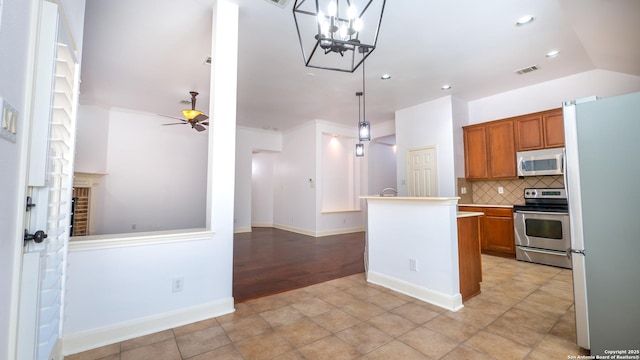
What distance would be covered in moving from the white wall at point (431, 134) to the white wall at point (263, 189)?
13.6 ft

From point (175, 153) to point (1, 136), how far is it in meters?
6.40

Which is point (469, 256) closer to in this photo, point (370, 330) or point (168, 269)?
point (370, 330)

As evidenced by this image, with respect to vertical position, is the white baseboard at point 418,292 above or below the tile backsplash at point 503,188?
below

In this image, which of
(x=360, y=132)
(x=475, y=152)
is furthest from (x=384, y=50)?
(x=475, y=152)

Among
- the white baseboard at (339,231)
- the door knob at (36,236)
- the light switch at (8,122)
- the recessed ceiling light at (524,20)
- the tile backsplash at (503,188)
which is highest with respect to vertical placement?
the recessed ceiling light at (524,20)

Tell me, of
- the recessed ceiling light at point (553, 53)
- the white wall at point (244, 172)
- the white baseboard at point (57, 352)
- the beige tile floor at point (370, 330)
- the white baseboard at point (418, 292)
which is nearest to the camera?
the white baseboard at point (57, 352)

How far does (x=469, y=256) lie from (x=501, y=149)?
9.75 ft

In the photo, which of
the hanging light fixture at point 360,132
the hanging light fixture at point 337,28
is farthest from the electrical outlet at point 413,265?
the hanging light fixture at point 337,28

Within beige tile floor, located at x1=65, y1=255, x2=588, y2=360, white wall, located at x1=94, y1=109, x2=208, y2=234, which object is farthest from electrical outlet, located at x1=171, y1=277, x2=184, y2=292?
white wall, located at x1=94, y1=109, x2=208, y2=234

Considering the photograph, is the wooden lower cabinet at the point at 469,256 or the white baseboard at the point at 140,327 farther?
the wooden lower cabinet at the point at 469,256

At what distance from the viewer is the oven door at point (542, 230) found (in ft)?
13.0

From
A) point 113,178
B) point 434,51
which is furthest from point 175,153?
point 434,51

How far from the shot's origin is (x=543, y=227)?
163 inches

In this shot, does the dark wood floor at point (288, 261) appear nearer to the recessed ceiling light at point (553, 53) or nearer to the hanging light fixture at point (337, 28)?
the hanging light fixture at point (337, 28)
